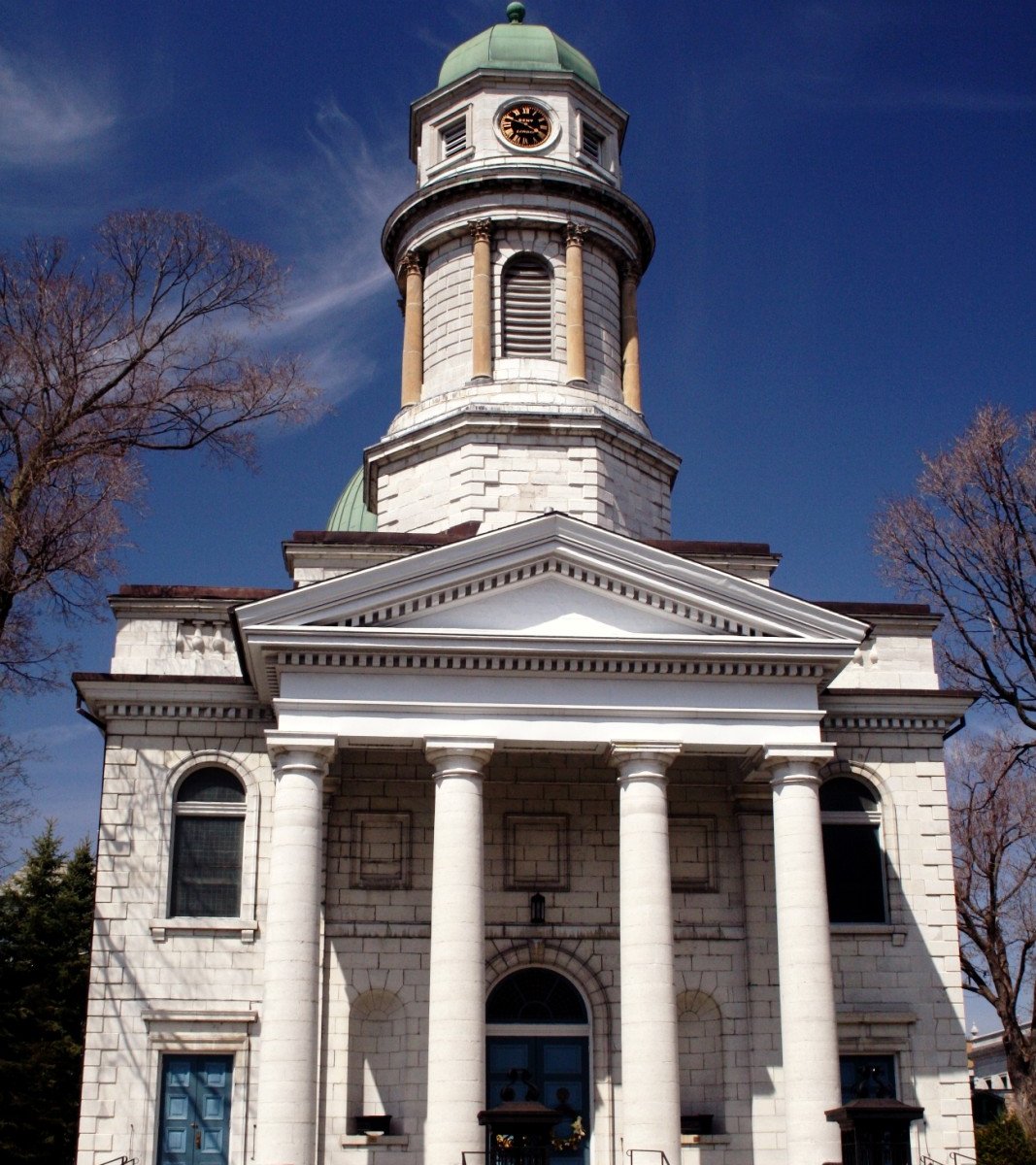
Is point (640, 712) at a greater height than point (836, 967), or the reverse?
point (640, 712)

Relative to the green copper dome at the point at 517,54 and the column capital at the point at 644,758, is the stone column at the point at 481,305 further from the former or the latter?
the column capital at the point at 644,758

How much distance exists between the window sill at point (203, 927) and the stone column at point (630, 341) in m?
12.0

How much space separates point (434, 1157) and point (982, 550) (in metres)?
15.0

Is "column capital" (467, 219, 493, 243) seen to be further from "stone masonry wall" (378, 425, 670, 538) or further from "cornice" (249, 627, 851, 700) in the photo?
"cornice" (249, 627, 851, 700)

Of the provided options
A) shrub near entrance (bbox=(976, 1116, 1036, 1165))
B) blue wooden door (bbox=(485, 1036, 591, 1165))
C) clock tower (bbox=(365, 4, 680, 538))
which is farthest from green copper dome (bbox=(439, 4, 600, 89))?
shrub near entrance (bbox=(976, 1116, 1036, 1165))

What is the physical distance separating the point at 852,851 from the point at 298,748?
890 centimetres

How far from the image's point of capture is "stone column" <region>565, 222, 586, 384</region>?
28184 millimetres

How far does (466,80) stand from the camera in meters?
30.6

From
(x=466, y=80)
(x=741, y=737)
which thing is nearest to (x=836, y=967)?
(x=741, y=737)

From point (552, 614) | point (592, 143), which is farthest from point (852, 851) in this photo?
point (592, 143)

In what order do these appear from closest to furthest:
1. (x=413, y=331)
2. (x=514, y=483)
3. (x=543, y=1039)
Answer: (x=543, y=1039) → (x=514, y=483) → (x=413, y=331)

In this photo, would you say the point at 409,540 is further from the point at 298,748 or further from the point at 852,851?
the point at 852,851

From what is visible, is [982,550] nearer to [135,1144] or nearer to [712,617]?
[712,617]

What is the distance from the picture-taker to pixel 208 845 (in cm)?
2333
